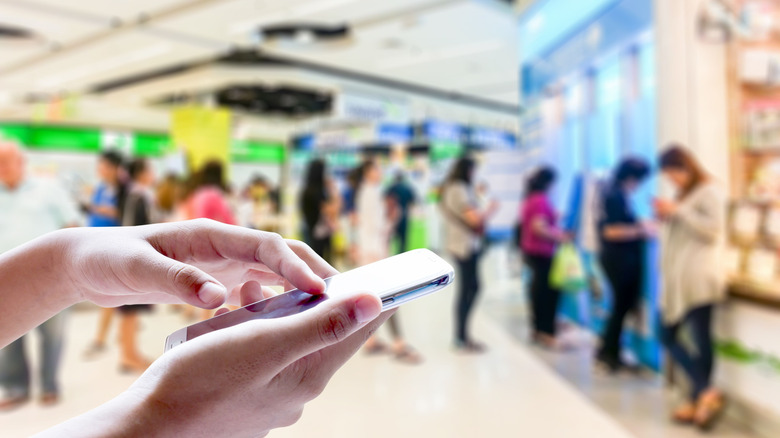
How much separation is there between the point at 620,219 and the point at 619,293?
0.48m

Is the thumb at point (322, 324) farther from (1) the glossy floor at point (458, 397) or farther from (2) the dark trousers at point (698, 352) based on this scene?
(2) the dark trousers at point (698, 352)

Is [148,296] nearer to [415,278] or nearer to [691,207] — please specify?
[415,278]

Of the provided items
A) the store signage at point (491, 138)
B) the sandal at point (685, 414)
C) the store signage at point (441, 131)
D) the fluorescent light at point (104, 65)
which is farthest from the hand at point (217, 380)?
the store signage at point (491, 138)

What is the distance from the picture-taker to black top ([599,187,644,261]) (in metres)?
3.41

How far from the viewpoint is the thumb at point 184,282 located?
1.66 ft

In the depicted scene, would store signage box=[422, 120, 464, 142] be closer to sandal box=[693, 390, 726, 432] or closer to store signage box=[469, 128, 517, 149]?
store signage box=[469, 128, 517, 149]

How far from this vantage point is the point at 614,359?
357 centimetres

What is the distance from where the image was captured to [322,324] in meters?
0.43

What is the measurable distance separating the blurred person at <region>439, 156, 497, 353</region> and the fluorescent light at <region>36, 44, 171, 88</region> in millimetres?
5666

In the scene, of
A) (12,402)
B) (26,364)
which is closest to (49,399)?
(12,402)

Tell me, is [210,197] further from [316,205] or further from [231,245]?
[231,245]

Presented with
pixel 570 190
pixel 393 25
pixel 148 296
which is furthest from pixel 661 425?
pixel 393 25

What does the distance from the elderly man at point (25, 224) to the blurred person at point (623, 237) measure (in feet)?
10.4

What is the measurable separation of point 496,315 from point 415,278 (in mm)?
5287
